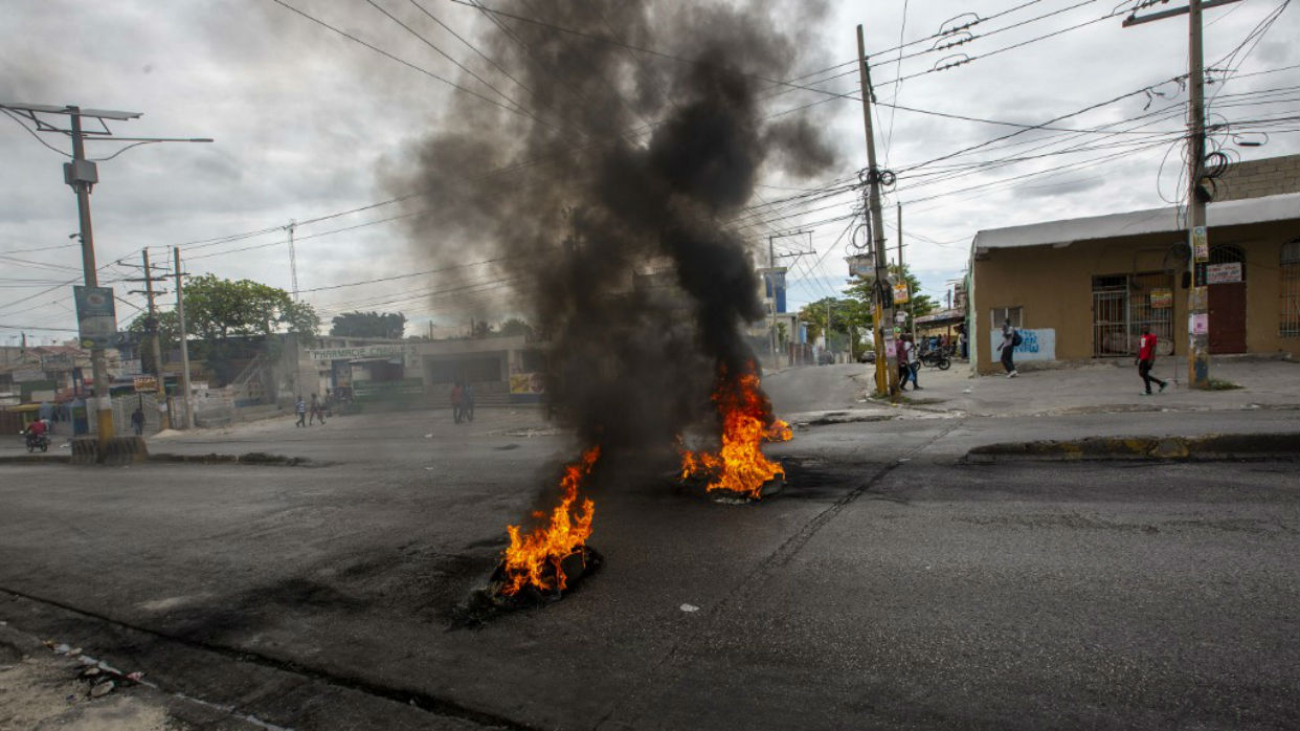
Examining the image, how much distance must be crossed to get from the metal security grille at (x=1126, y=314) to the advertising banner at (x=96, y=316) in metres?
28.5

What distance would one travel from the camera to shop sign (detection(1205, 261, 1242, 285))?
15500 millimetres

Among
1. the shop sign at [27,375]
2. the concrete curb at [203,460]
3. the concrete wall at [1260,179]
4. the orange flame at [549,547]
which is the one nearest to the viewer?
the orange flame at [549,547]

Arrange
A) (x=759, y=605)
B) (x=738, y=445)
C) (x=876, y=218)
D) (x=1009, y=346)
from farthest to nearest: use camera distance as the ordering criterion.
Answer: (x=1009, y=346) < (x=876, y=218) < (x=738, y=445) < (x=759, y=605)

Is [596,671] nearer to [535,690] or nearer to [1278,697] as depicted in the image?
[535,690]

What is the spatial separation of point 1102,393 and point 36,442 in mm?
35028

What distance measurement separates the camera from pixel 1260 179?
1869 cm

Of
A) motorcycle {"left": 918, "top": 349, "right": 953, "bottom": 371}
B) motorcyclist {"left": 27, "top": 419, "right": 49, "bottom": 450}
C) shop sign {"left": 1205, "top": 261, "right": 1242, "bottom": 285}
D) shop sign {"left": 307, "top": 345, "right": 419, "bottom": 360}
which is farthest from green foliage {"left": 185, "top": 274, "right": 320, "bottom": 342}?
shop sign {"left": 1205, "top": 261, "right": 1242, "bottom": 285}

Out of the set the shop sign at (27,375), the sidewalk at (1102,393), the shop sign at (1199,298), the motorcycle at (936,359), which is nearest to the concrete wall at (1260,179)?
the sidewalk at (1102,393)

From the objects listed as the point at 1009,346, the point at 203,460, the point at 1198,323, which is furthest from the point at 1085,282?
the point at 203,460

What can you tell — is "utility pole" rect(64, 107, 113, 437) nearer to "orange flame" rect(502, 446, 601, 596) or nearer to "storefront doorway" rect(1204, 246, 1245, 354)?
"orange flame" rect(502, 446, 601, 596)

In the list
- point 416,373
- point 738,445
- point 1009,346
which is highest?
point 1009,346

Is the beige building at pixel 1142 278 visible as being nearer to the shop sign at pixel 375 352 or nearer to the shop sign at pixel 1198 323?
the shop sign at pixel 1198 323

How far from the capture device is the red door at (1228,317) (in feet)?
53.1

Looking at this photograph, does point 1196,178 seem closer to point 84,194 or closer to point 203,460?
point 203,460
